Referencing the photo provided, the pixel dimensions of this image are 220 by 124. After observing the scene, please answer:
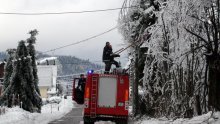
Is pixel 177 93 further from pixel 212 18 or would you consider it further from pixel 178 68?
pixel 212 18

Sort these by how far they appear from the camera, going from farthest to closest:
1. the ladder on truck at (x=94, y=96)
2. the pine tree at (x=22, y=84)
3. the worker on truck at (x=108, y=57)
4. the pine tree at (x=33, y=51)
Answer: the pine tree at (x=33, y=51), the pine tree at (x=22, y=84), the worker on truck at (x=108, y=57), the ladder on truck at (x=94, y=96)

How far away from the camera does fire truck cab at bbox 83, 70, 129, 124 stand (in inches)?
770

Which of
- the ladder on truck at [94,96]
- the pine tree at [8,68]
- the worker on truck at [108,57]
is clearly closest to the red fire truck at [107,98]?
the ladder on truck at [94,96]

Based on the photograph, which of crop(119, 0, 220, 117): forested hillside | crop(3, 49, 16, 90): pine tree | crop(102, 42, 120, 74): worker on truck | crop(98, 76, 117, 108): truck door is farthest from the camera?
crop(3, 49, 16, 90): pine tree

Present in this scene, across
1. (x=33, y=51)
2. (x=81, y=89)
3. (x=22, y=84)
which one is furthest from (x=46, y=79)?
(x=81, y=89)

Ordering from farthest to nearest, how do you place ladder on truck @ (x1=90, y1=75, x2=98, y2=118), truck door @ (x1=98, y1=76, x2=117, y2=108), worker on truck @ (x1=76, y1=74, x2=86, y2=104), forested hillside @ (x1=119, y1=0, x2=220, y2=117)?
worker on truck @ (x1=76, y1=74, x2=86, y2=104) → truck door @ (x1=98, y1=76, x2=117, y2=108) → ladder on truck @ (x1=90, y1=75, x2=98, y2=118) → forested hillside @ (x1=119, y1=0, x2=220, y2=117)

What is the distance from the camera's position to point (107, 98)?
1970 cm

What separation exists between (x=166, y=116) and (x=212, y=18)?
26.2 ft

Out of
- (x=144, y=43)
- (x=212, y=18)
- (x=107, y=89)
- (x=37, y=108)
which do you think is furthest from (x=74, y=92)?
(x=37, y=108)

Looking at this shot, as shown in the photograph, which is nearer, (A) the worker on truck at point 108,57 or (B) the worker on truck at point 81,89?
(B) the worker on truck at point 81,89

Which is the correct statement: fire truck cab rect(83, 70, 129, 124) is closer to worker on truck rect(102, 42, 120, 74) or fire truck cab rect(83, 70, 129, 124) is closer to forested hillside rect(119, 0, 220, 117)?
worker on truck rect(102, 42, 120, 74)

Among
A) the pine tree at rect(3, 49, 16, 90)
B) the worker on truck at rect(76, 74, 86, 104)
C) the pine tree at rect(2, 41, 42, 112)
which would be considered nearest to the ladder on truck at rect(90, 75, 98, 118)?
the worker on truck at rect(76, 74, 86, 104)

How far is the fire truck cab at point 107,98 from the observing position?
19.5 metres

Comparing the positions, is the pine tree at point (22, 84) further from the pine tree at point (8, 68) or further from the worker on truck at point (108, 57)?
the worker on truck at point (108, 57)
